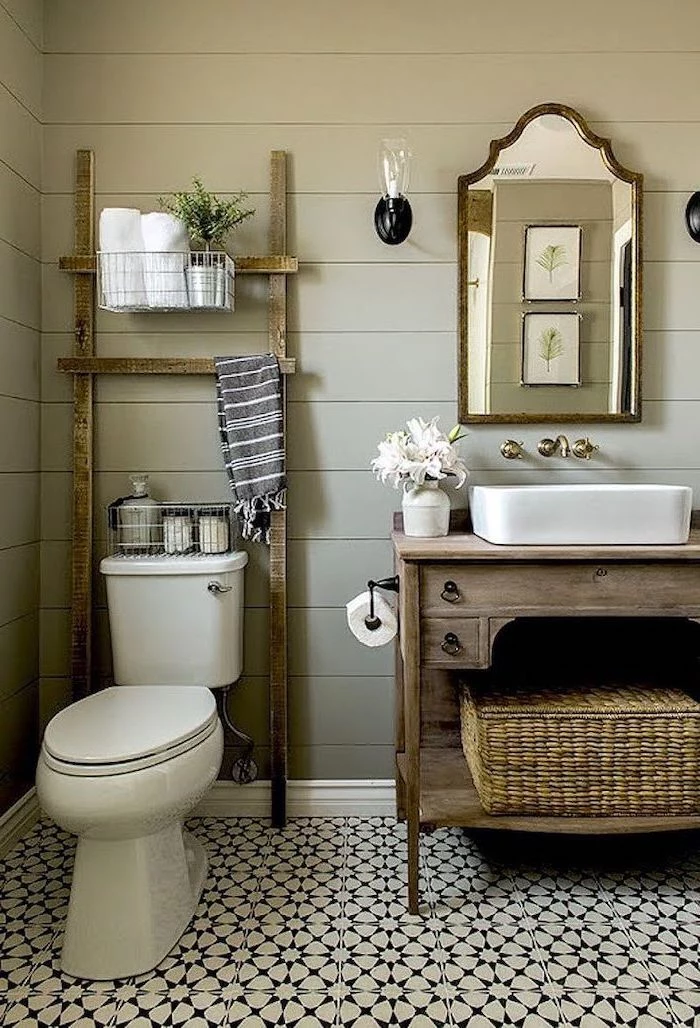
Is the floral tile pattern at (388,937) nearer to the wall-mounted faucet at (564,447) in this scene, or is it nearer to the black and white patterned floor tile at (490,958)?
the black and white patterned floor tile at (490,958)

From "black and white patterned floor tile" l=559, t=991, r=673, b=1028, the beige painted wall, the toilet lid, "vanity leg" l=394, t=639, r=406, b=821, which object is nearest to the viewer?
"black and white patterned floor tile" l=559, t=991, r=673, b=1028

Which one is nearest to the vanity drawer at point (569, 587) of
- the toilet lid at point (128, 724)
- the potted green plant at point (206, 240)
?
the toilet lid at point (128, 724)

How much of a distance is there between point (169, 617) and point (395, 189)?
1.35m

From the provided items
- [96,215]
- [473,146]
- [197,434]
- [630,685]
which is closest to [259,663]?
[197,434]

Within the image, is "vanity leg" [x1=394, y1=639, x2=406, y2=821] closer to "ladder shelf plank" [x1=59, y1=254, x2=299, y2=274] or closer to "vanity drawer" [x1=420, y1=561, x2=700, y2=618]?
"vanity drawer" [x1=420, y1=561, x2=700, y2=618]

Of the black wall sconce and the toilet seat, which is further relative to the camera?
the black wall sconce

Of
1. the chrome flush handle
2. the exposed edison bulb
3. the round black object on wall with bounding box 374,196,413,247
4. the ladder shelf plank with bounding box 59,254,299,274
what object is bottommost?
the chrome flush handle

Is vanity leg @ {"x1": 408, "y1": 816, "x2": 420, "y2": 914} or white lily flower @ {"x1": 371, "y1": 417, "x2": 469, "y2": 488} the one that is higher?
white lily flower @ {"x1": 371, "y1": 417, "x2": 469, "y2": 488}

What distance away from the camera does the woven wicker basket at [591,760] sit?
2062mm

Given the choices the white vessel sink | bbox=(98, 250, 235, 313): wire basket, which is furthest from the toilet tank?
the white vessel sink

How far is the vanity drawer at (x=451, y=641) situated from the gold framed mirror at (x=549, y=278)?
2.40 feet

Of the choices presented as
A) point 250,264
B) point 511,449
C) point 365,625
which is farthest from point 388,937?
point 250,264

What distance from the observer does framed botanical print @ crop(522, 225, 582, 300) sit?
2.44 m

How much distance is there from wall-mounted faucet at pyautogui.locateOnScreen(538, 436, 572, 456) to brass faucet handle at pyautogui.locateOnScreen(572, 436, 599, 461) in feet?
0.07
